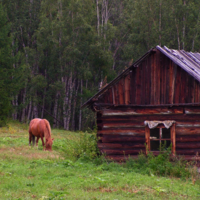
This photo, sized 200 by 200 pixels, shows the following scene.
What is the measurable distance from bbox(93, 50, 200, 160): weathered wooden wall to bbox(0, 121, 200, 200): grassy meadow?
3.03ft

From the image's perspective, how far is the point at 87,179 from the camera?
10.6 meters

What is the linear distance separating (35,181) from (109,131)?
451 cm

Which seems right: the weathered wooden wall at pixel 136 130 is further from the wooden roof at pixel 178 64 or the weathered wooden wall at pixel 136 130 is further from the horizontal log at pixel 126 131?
the wooden roof at pixel 178 64

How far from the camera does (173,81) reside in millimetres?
13609

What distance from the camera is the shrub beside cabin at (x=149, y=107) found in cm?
1342

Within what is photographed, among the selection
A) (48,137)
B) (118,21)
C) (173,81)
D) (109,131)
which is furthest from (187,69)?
(118,21)

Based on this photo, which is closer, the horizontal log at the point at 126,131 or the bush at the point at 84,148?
the horizontal log at the point at 126,131

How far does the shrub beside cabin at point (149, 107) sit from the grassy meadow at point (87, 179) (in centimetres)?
100

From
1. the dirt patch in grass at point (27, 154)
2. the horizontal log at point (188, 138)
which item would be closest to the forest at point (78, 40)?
the dirt patch in grass at point (27, 154)

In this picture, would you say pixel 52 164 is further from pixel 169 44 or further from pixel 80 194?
pixel 169 44

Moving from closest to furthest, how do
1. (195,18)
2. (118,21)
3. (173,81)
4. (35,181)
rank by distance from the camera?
(35,181) < (173,81) < (195,18) < (118,21)

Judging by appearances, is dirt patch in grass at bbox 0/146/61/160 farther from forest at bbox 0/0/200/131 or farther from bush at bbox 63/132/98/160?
forest at bbox 0/0/200/131

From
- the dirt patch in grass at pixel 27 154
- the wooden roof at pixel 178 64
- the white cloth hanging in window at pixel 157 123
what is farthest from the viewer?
the dirt patch in grass at pixel 27 154

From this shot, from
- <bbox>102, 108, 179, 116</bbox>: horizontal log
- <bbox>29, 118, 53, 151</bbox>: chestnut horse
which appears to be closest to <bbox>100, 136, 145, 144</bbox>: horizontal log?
<bbox>102, 108, 179, 116</bbox>: horizontal log
